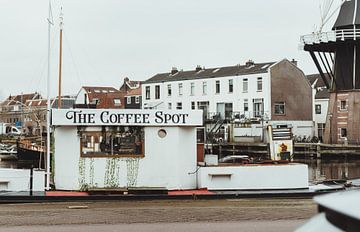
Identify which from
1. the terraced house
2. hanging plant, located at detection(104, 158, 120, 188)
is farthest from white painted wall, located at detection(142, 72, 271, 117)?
hanging plant, located at detection(104, 158, 120, 188)

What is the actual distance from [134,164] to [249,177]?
3653 mm

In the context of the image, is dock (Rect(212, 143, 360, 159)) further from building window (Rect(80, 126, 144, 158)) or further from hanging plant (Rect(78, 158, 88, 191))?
hanging plant (Rect(78, 158, 88, 191))

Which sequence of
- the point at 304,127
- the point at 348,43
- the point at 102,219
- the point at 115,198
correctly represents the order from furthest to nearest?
the point at 304,127
the point at 348,43
the point at 115,198
the point at 102,219

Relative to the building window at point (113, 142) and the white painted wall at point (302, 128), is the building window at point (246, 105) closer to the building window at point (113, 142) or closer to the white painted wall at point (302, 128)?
the white painted wall at point (302, 128)

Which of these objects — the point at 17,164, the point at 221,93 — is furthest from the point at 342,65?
the point at 17,164

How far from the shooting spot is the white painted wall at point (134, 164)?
18719 millimetres

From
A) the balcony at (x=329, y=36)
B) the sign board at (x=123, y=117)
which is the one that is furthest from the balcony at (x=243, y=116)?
the sign board at (x=123, y=117)

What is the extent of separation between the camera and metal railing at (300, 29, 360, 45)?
61.0m

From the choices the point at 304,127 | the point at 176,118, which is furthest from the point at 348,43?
the point at 176,118

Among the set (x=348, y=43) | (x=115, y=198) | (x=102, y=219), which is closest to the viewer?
(x=102, y=219)

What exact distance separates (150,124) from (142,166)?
1289 mm

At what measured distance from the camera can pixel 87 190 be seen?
1870 centimetres

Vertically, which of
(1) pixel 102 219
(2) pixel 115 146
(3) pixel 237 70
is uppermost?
(3) pixel 237 70

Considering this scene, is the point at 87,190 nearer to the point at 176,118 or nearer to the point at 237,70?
the point at 176,118
